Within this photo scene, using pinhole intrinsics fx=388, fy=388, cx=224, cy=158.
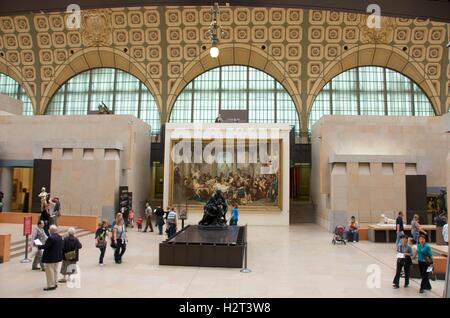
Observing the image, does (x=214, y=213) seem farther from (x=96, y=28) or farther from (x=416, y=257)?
(x=96, y=28)

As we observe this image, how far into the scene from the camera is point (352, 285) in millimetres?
9414

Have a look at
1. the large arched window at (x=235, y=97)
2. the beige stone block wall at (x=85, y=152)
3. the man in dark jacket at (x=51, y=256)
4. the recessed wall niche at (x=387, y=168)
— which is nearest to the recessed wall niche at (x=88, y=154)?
the beige stone block wall at (x=85, y=152)

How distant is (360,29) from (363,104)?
5.76 m

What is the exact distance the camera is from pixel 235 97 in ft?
103

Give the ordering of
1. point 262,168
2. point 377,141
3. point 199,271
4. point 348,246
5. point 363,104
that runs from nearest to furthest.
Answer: point 199,271, point 348,246, point 377,141, point 262,168, point 363,104

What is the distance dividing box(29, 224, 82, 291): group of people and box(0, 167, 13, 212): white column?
1524 centimetres

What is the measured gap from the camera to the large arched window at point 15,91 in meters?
32.2

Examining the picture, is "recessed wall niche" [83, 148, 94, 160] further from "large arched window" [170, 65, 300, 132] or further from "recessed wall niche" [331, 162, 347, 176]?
"recessed wall niche" [331, 162, 347, 176]

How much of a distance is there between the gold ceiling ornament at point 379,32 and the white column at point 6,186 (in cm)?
2610

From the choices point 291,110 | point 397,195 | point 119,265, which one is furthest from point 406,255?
point 291,110

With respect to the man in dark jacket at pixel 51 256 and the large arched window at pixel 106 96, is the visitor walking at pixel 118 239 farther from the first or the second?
the large arched window at pixel 106 96

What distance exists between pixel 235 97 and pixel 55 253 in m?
24.5

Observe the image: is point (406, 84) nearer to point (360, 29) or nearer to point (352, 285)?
point (360, 29)

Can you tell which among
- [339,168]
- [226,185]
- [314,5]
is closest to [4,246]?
[314,5]
